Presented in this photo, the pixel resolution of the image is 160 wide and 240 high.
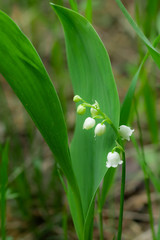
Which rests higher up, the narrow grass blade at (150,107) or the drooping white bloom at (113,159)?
the drooping white bloom at (113,159)

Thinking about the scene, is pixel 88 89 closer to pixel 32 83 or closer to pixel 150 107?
pixel 32 83

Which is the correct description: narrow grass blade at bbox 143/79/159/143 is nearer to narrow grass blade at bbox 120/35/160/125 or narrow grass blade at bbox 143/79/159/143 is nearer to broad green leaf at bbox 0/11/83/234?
narrow grass blade at bbox 120/35/160/125

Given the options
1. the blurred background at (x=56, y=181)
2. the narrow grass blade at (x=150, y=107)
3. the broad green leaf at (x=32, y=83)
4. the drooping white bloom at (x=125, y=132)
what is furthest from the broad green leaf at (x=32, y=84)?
the narrow grass blade at (x=150, y=107)

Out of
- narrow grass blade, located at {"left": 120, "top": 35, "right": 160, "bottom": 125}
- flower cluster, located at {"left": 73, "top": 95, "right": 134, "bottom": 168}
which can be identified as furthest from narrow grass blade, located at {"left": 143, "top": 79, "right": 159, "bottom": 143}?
flower cluster, located at {"left": 73, "top": 95, "right": 134, "bottom": 168}

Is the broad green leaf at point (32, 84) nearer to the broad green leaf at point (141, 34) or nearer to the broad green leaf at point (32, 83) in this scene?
the broad green leaf at point (32, 83)

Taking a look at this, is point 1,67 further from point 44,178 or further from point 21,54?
point 44,178

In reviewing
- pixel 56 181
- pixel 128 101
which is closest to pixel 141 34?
pixel 128 101
